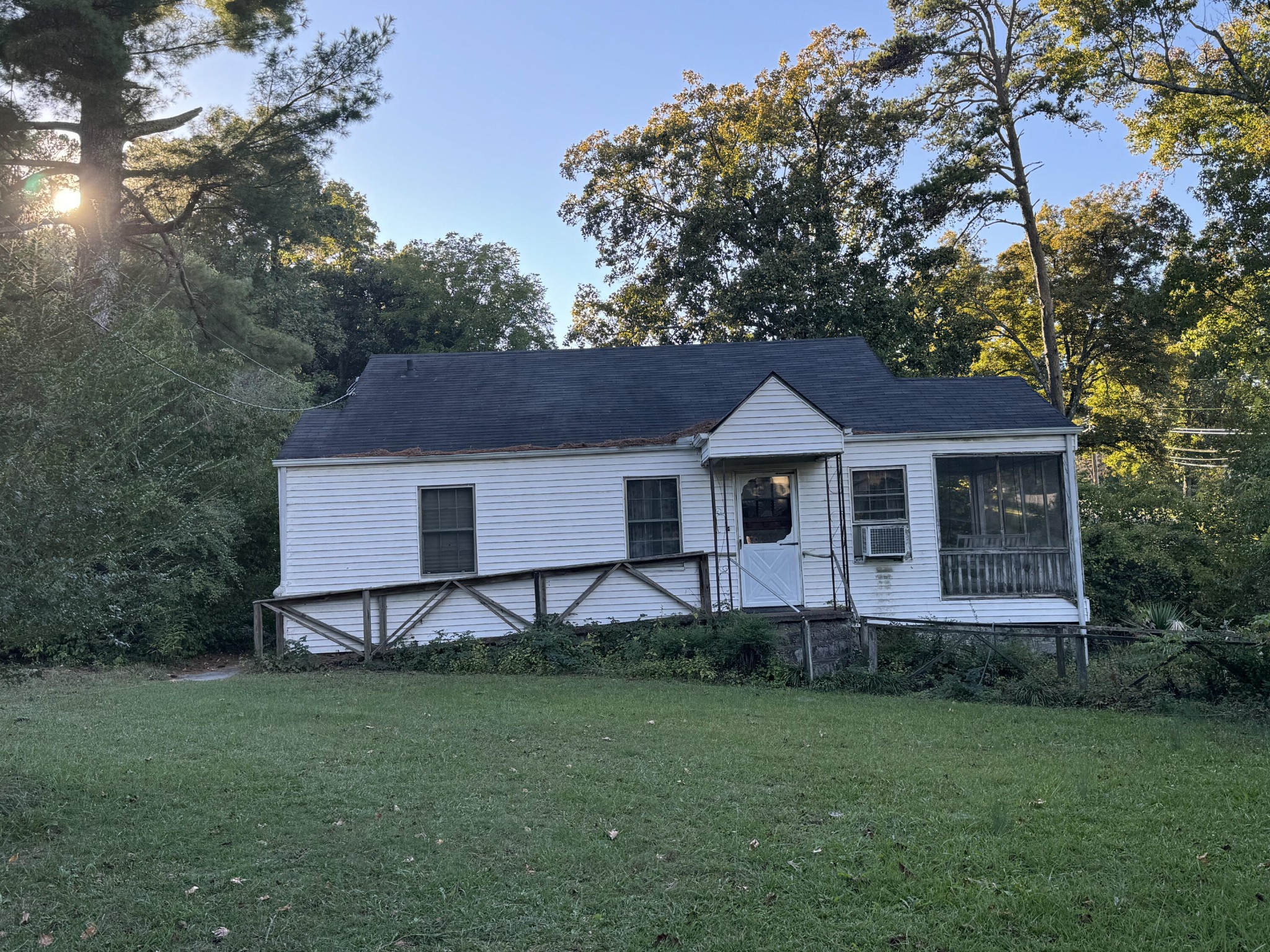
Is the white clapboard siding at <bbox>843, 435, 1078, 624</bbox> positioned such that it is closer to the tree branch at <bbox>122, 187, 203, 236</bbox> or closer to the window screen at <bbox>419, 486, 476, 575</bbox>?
the window screen at <bbox>419, 486, 476, 575</bbox>

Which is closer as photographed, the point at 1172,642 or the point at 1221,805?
the point at 1221,805

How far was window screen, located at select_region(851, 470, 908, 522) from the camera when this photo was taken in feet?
50.4

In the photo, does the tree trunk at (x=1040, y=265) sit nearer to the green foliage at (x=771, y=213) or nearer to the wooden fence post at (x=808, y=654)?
the green foliage at (x=771, y=213)

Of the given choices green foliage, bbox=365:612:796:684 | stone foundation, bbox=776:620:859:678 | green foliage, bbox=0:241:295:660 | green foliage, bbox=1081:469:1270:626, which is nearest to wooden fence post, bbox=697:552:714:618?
green foliage, bbox=365:612:796:684

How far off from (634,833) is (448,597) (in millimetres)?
9637

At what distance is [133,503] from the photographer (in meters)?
6.02

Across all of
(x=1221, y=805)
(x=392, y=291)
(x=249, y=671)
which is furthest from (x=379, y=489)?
(x=392, y=291)

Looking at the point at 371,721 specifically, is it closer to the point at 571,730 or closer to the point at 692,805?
the point at 571,730

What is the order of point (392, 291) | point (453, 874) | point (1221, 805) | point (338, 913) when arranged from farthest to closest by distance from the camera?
point (392, 291) < point (1221, 805) < point (453, 874) < point (338, 913)

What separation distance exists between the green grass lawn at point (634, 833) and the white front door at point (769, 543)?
578 centimetres

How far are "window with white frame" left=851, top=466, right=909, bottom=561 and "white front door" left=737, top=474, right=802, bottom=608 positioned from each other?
1.01 m

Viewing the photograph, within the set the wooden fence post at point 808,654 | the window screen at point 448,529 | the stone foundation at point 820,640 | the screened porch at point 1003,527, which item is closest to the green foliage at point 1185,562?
the screened porch at point 1003,527

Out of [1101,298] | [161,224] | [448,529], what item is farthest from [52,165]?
[1101,298]

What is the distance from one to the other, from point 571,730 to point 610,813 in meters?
2.75
